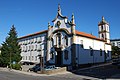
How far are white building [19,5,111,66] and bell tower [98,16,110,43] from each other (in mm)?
4430

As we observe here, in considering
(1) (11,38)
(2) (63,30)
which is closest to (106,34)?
(2) (63,30)

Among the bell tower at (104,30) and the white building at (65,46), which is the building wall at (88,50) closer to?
the white building at (65,46)

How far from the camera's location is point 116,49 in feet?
290

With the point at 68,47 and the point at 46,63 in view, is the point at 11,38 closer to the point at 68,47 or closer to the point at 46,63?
the point at 46,63

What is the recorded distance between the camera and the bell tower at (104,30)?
6550 centimetres

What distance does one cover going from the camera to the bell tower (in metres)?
65.5

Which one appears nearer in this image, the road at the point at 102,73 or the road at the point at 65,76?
the road at the point at 65,76

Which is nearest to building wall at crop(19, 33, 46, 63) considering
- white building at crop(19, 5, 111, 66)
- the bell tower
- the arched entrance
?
white building at crop(19, 5, 111, 66)

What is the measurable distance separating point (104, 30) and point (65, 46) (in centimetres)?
2308

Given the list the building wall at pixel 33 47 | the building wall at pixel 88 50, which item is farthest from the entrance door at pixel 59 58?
the building wall at pixel 33 47

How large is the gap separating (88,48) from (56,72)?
16.5m

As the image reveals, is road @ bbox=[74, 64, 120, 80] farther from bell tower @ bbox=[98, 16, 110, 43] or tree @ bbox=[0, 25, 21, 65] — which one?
bell tower @ bbox=[98, 16, 110, 43]

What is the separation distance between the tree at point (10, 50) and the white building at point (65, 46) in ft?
27.5

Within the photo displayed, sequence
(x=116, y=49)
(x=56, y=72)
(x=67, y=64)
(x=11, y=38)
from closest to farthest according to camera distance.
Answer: (x=56, y=72) < (x=67, y=64) < (x=11, y=38) < (x=116, y=49)
